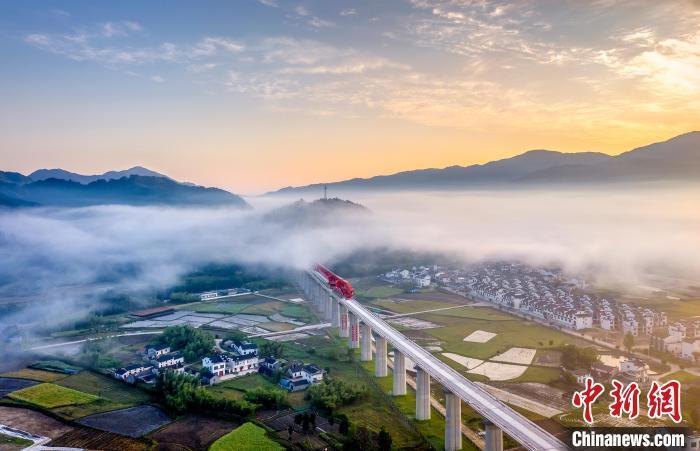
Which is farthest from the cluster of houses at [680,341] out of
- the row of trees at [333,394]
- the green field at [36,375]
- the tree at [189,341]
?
the green field at [36,375]

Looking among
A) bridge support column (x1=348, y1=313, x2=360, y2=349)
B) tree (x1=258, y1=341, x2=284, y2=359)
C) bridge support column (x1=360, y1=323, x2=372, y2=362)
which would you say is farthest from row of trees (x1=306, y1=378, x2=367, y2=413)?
bridge support column (x1=348, y1=313, x2=360, y2=349)

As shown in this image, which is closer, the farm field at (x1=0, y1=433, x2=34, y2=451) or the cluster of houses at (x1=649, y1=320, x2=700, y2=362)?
the farm field at (x1=0, y1=433, x2=34, y2=451)

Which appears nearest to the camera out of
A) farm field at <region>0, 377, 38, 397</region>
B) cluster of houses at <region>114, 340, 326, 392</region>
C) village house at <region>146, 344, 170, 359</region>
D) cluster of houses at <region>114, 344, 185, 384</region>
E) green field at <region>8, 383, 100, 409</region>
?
green field at <region>8, 383, 100, 409</region>

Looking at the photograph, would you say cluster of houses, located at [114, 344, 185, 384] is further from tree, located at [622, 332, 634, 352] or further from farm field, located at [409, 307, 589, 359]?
tree, located at [622, 332, 634, 352]

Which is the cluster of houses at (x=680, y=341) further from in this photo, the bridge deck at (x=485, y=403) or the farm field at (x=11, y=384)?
the farm field at (x=11, y=384)

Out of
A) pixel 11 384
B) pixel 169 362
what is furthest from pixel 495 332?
pixel 11 384

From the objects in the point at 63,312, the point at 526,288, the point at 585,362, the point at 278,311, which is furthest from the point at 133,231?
the point at 585,362

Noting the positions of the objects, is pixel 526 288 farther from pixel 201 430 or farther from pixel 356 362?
pixel 201 430
